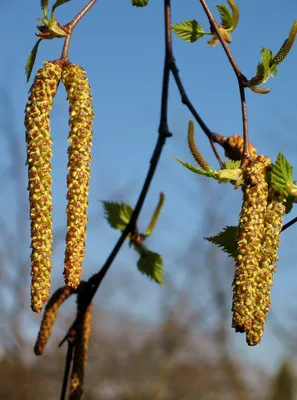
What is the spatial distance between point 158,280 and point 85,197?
706 millimetres

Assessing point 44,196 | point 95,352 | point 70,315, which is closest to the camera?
point 44,196

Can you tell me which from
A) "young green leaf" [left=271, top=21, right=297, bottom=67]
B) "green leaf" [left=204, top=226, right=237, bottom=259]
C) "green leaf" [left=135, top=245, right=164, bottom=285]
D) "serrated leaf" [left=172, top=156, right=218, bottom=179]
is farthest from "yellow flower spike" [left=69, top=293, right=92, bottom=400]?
"young green leaf" [left=271, top=21, right=297, bottom=67]

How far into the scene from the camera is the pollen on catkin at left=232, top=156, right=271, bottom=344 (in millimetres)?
772

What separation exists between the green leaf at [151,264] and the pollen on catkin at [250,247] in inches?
24.8

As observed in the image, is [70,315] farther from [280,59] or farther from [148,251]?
[280,59]

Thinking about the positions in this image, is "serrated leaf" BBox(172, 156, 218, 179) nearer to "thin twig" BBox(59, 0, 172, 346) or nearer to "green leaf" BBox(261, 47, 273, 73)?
"green leaf" BBox(261, 47, 273, 73)

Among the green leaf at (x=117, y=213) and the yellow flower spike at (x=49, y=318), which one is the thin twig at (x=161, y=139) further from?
the green leaf at (x=117, y=213)

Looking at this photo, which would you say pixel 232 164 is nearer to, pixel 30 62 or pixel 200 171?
pixel 200 171

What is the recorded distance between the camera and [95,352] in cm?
997

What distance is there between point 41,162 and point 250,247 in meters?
0.28

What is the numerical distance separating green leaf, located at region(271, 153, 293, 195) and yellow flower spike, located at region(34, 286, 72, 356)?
57 cm

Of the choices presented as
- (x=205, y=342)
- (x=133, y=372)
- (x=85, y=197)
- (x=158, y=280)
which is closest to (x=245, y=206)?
(x=85, y=197)

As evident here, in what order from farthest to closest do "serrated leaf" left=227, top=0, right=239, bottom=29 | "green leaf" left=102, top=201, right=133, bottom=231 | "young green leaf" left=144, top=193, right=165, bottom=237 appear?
"green leaf" left=102, top=201, right=133, bottom=231, "young green leaf" left=144, top=193, right=165, bottom=237, "serrated leaf" left=227, top=0, right=239, bottom=29

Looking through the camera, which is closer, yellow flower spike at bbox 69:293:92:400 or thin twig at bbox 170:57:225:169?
thin twig at bbox 170:57:225:169
